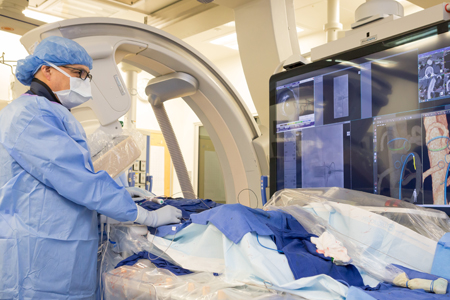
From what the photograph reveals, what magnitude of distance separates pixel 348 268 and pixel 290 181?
87 centimetres

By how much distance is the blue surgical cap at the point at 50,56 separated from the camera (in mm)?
1564

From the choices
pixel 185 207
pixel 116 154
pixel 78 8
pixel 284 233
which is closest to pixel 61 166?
pixel 116 154

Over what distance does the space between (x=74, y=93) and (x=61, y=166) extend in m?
0.39

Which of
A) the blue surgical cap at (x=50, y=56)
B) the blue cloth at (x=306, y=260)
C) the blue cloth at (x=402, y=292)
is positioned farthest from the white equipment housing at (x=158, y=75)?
the blue cloth at (x=402, y=292)

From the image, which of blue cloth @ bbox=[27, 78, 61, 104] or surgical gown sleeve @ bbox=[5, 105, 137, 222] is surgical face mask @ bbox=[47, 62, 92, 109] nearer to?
blue cloth @ bbox=[27, 78, 61, 104]

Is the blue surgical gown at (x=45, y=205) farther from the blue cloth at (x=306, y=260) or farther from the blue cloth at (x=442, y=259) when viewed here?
the blue cloth at (x=442, y=259)

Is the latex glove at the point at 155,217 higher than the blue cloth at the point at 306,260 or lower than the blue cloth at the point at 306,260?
higher

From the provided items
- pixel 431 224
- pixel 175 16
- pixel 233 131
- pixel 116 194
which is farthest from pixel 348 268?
pixel 175 16

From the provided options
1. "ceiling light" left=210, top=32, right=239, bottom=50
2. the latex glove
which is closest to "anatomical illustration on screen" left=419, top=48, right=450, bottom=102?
the latex glove

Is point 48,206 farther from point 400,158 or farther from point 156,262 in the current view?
point 400,158

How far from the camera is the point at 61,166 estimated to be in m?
1.34

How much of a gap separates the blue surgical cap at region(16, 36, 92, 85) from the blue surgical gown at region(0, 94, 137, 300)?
8.5 inches

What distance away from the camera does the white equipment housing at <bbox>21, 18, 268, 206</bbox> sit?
2.02 m

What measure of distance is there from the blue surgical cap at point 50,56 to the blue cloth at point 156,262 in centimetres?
81
